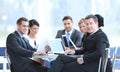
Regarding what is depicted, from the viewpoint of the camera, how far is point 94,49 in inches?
134

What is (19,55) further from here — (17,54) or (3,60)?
(3,60)

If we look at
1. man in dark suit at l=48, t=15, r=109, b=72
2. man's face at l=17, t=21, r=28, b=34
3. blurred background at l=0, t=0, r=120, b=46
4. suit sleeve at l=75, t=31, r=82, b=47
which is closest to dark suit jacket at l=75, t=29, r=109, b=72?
man in dark suit at l=48, t=15, r=109, b=72

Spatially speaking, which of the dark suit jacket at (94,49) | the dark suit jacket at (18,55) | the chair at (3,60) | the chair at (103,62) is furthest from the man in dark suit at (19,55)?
the chair at (3,60)

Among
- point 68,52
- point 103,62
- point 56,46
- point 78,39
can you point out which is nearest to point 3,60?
point 78,39

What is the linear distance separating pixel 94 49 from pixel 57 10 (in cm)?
328

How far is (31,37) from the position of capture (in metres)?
4.62

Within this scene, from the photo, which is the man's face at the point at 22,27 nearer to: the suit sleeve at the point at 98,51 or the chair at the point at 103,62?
the suit sleeve at the point at 98,51

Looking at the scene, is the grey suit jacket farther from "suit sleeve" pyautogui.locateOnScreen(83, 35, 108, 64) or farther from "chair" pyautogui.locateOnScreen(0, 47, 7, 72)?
"chair" pyautogui.locateOnScreen(0, 47, 7, 72)

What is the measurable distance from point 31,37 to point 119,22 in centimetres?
260

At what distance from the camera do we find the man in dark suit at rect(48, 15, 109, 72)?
330cm

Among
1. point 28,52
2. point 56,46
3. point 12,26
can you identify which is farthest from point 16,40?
point 12,26

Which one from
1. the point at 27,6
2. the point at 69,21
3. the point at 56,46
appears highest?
the point at 27,6

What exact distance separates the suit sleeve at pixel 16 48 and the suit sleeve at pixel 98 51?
774 millimetres

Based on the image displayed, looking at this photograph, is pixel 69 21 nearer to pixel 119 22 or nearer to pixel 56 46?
pixel 56 46
